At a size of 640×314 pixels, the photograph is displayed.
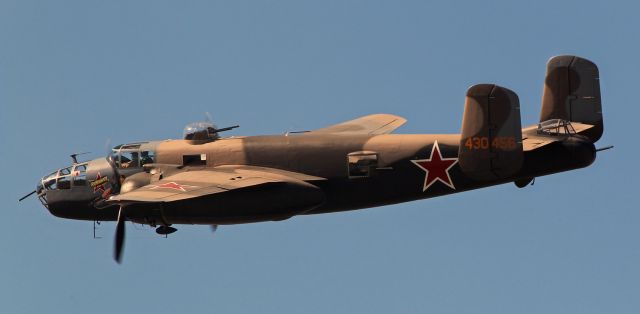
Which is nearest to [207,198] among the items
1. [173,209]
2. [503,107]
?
[173,209]

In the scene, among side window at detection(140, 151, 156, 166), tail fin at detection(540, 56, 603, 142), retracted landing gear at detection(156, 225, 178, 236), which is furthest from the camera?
side window at detection(140, 151, 156, 166)

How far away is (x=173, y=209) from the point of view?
175ft

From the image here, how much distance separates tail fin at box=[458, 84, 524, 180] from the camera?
5109 cm

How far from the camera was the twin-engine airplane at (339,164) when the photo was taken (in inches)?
2029

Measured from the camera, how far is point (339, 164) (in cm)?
5375

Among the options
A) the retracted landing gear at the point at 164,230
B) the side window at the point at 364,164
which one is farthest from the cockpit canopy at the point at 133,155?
the side window at the point at 364,164

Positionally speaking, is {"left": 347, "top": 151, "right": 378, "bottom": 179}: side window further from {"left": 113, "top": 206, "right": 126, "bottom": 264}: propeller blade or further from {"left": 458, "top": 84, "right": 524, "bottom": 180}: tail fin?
{"left": 113, "top": 206, "right": 126, "bottom": 264}: propeller blade

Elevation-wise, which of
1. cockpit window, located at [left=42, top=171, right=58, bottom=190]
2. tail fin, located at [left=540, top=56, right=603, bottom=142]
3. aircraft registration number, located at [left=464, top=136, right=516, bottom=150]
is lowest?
cockpit window, located at [left=42, top=171, right=58, bottom=190]

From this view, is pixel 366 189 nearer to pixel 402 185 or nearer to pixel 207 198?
pixel 402 185

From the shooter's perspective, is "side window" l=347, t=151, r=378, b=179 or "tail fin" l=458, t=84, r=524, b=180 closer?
"tail fin" l=458, t=84, r=524, b=180

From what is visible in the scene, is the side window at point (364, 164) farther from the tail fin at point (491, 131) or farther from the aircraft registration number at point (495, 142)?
the aircraft registration number at point (495, 142)

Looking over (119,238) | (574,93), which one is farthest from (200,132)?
(574,93)

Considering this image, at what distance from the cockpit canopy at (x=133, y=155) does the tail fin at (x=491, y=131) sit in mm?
10489

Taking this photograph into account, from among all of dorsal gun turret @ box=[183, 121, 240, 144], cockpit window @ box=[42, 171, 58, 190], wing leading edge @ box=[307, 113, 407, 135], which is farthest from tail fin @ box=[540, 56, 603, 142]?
cockpit window @ box=[42, 171, 58, 190]
